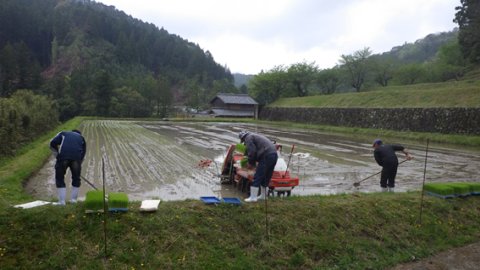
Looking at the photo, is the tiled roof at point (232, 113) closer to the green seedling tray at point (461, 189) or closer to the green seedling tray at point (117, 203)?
the green seedling tray at point (461, 189)

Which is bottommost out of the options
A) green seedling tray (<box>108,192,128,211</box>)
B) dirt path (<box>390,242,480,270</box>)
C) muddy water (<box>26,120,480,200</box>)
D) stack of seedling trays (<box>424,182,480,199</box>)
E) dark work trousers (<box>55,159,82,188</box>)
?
dirt path (<box>390,242,480,270</box>)

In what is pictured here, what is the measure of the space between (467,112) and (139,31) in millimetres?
95585

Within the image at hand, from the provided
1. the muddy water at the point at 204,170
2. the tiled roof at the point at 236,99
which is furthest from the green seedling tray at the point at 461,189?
the tiled roof at the point at 236,99

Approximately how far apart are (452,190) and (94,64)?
77862 mm

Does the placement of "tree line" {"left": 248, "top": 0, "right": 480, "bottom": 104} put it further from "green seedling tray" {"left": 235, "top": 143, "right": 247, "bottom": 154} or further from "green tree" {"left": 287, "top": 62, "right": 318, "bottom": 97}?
"green seedling tray" {"left": 235, "top": 143, "right": 247, "bottom": 154}

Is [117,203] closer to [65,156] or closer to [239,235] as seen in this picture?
[65,156]

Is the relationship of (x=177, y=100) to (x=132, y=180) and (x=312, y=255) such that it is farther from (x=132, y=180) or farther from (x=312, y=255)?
(x=312, y=255)

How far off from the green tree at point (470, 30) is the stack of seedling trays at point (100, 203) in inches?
1681

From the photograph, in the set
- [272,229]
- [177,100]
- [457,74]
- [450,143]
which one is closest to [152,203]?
[272,229]

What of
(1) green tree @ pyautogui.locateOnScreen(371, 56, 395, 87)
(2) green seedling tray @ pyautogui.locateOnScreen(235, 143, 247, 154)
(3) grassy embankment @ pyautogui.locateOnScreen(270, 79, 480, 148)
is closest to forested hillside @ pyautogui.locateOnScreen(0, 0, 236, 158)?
(2) green seedling tray @ pyautogui.locateOnScreen(235, 143, 247, 154)

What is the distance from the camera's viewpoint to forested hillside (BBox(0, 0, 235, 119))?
52.1m

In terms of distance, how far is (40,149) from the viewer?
15.2m

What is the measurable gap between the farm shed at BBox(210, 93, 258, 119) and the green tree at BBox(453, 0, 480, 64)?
3045cm

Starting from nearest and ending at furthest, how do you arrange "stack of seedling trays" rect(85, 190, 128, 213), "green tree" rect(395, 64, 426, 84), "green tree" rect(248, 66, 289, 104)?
1. "stack of seedling trays" rect(85, 190, 128, 213)
2. "green tree" rect(395, 64, 426, 84)
3. "green tree" rect(248, 66, 289, 104)
